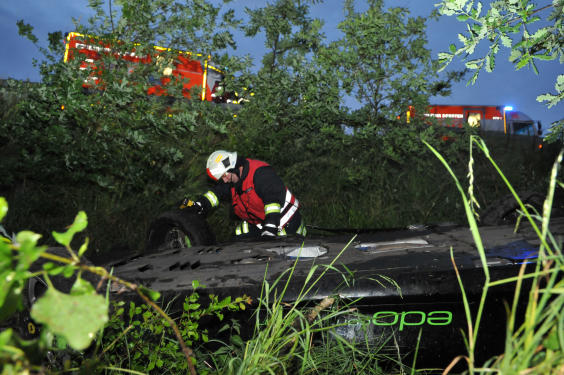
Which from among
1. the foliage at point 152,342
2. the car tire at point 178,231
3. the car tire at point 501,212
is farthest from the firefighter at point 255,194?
the foliage at point 152,342

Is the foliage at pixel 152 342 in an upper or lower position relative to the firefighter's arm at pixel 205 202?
lower

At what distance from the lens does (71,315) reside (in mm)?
672

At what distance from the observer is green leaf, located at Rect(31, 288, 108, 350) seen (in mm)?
645

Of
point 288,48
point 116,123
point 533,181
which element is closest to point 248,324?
point 116,123

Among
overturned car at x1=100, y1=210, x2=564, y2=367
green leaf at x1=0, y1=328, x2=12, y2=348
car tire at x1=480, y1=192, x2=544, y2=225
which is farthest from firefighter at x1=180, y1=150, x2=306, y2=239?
green leaf at x1=0, y1=328, x2=12, y2=348

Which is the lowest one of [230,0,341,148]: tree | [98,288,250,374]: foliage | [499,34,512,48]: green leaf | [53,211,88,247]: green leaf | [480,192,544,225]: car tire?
[98,288,250,374]: foliage

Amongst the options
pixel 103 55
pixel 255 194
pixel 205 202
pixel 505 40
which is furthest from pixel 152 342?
pixel 103 55

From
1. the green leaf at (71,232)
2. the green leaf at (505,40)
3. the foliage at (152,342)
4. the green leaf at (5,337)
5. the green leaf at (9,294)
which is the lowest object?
the foliage at (152,342)

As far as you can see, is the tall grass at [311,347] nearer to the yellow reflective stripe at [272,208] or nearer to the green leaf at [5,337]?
the green leaf at [5,337]

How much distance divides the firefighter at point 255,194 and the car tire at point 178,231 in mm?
372

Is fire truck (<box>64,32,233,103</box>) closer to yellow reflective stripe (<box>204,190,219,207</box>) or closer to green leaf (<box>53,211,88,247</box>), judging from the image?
yellow reflective stripe (<box>204,190,219,207</box>)

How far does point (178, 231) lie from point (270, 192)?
115 cm

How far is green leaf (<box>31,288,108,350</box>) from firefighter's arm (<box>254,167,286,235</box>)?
3.84 metres

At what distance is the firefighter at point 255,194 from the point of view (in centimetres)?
473
